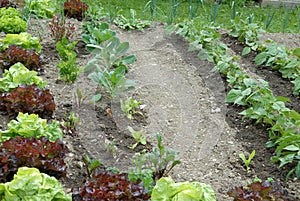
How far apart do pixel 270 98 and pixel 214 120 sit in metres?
0.61

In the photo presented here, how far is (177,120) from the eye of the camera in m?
5.02

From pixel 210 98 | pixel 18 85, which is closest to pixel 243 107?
pixel 210 98

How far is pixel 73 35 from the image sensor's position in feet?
21.9

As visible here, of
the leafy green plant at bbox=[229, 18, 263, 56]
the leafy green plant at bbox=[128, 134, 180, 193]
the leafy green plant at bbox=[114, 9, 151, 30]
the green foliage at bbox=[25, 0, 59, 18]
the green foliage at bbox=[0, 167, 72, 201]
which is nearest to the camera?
the green foliage at bbox=[0, 167, 72, 201]

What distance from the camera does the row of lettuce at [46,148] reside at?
3.30 meters

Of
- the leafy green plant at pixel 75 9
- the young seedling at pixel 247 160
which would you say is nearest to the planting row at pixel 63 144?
the young seedling at pixel 247 160

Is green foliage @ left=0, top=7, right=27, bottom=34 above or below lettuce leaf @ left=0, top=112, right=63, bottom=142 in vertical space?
below

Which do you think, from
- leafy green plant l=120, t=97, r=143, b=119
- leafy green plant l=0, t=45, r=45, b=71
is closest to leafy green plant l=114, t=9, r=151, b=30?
leafy green plant l=0, t=45, r=45, b=71

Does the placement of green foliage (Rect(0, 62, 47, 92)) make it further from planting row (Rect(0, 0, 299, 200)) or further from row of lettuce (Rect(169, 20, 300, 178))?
row of lettuce (Rect(169, 20, 300, 178))

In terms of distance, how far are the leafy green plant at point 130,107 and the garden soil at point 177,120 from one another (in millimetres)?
63

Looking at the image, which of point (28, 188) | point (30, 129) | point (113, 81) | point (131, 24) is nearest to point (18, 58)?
point (113, 81)

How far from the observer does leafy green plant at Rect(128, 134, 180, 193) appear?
147 inches

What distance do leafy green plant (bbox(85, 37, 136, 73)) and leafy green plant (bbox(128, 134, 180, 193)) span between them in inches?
71.2

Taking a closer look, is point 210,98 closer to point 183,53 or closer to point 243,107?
point 243,107
